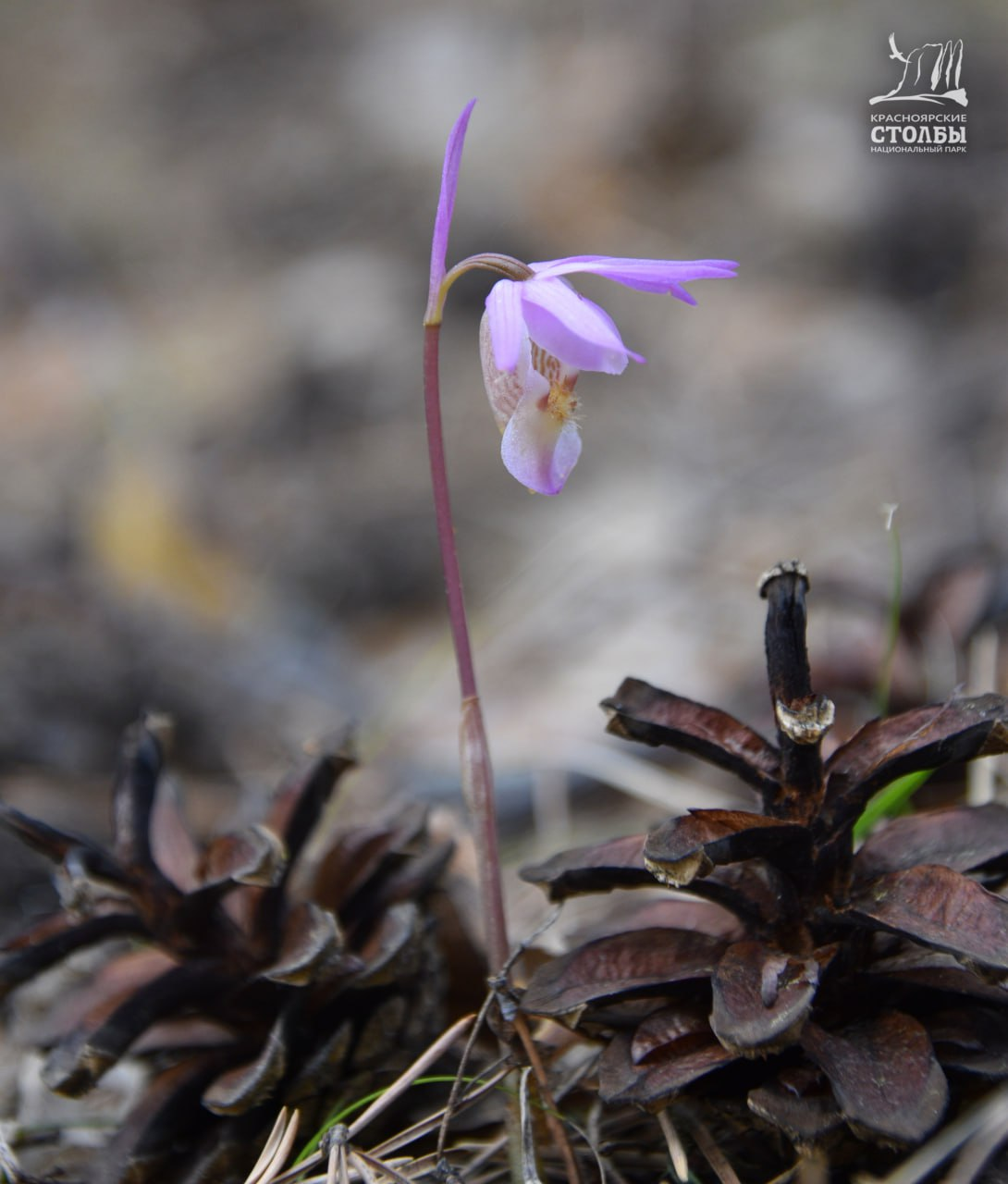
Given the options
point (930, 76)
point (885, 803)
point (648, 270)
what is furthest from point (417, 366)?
point (648, 270)

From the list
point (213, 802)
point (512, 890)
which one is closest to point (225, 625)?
point (213, 802)

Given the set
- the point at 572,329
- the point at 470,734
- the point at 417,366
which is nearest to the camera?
the point at 572,329

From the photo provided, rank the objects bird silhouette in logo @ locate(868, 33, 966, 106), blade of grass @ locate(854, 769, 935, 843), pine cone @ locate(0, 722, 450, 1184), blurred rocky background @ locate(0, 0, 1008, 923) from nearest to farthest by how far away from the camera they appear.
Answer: pine cone @ locate(0, 722, 450, 1184) < blade of grass @ locate(854, 769, 935, 843) < blurred rocky background @ locate(0, 0, 1008, 923) < bird silhouette in logo @ locate(868, 33, 966, 106)

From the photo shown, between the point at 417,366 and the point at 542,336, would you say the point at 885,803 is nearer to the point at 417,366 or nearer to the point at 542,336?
the point at 542,336

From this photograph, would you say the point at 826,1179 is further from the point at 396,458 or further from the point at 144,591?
the point at 396,458

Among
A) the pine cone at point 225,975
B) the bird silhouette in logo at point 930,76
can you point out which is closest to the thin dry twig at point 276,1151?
the pine cone at point 225,975

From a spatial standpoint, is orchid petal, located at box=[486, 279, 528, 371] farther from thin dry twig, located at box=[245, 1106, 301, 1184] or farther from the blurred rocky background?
the blurred rocky background

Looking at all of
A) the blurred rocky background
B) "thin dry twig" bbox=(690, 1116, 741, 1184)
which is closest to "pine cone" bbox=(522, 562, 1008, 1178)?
"thin dry twig" bbox=(690, 1116, 741, 1184)
